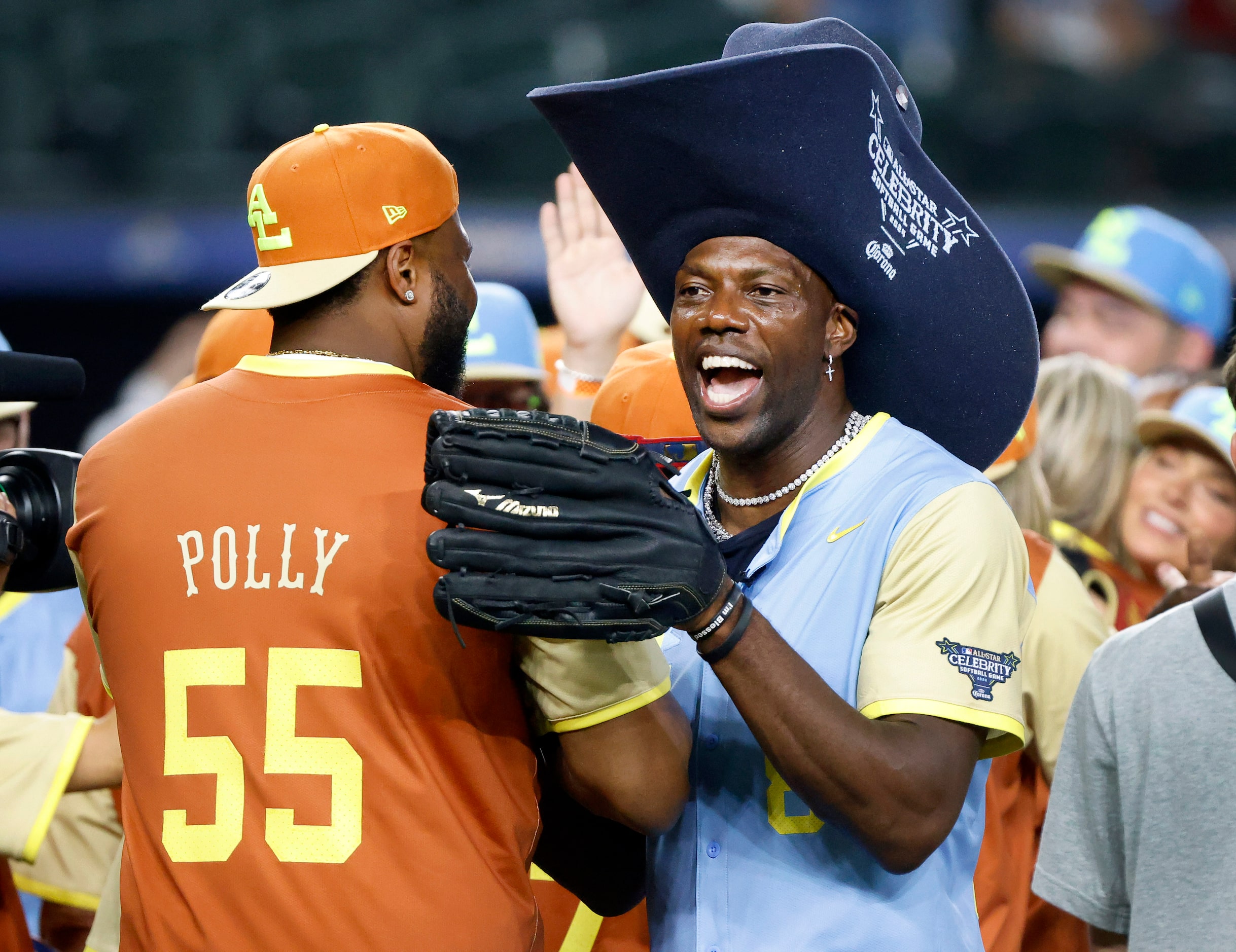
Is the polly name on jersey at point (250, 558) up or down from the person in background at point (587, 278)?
up

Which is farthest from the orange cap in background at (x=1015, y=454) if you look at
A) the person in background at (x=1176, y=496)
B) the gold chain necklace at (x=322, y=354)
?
the gold chain necklace at (x=322, y=354)

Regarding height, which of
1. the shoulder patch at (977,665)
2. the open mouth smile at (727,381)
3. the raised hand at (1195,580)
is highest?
the open mouth smile at (727,381)

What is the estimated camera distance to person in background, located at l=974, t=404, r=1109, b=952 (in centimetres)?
294

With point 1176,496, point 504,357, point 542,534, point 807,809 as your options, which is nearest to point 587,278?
point 504,357

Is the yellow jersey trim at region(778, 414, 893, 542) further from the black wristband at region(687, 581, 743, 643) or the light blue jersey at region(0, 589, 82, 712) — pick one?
the light blue jersey at region(0, 589, 82, 712)

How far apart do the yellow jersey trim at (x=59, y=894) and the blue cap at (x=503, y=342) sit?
1.82 metres

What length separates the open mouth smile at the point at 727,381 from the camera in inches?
84.5

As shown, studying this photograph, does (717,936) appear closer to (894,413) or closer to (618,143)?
(894,413)

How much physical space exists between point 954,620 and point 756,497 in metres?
0.44

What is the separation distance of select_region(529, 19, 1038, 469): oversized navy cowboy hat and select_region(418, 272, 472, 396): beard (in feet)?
0.99

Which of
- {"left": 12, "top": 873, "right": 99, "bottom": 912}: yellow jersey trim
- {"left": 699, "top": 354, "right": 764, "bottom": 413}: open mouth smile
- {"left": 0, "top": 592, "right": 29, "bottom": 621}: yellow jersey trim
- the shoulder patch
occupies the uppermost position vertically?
{"left": 699, "top": 354, "right": 764, "bottom": 413}: open mouth smile

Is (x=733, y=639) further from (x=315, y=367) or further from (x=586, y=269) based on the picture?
(x=586, y=269)

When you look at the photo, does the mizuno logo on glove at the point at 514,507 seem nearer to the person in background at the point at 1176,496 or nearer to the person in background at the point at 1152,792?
the person in background at the point at 1152,792

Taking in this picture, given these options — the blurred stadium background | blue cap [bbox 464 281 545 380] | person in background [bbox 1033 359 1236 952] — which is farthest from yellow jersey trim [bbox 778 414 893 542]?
the blurred stadium background
